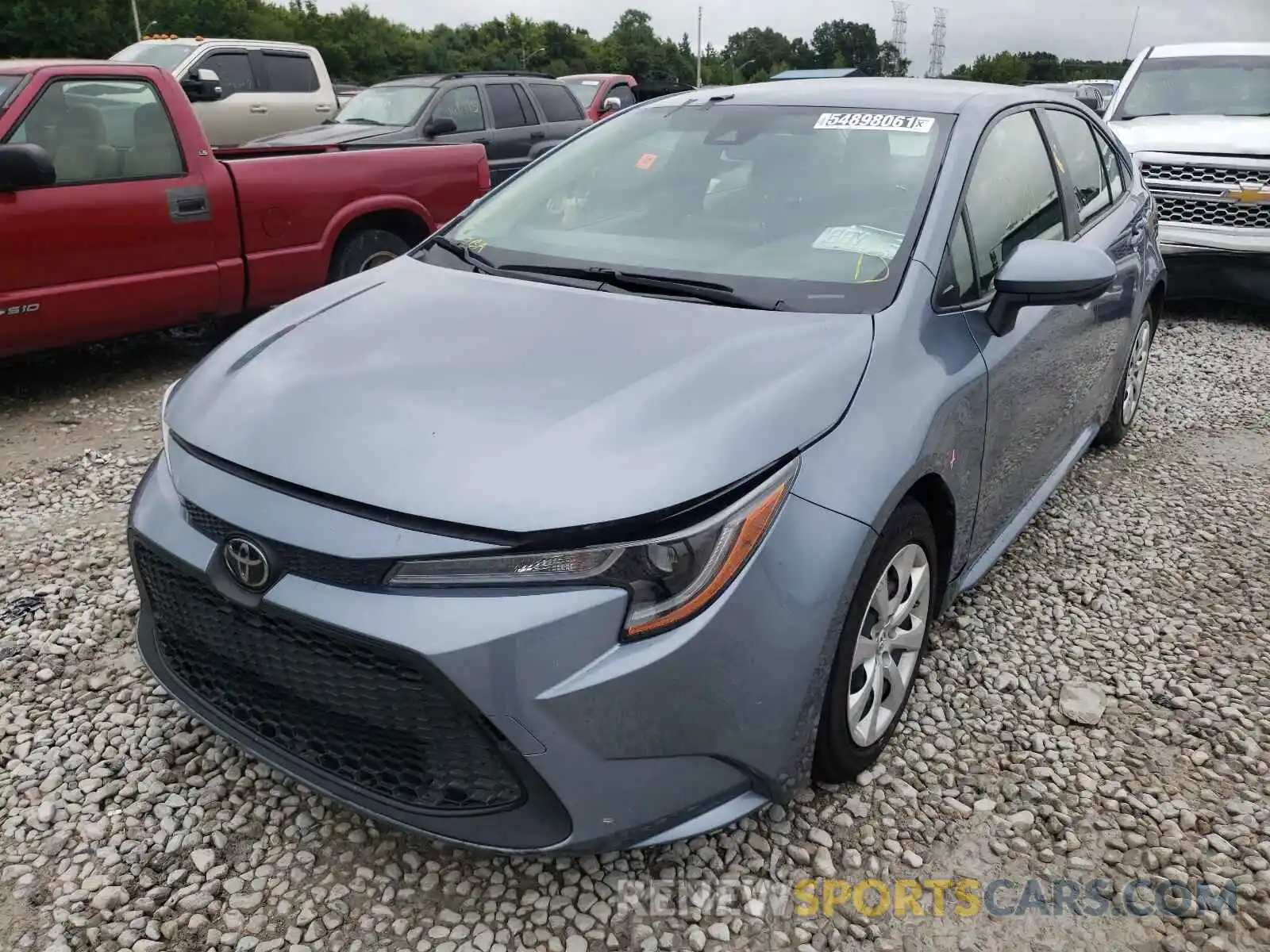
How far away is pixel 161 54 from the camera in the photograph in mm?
11641

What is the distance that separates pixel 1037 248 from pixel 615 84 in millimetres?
13777

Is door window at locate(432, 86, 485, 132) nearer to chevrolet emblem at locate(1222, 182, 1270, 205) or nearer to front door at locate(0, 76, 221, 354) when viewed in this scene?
front door at locate(0, 76, 221, 354)

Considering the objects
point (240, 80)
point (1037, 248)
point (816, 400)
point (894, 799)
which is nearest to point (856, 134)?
point (1037, 248)

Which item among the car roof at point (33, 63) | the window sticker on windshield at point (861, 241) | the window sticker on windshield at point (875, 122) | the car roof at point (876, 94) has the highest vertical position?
the car roof at point (33, 63)

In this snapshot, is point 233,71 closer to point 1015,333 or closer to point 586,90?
point 586,90

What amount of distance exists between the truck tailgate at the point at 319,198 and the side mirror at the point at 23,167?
3.45ft

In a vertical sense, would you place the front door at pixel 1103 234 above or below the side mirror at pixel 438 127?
below

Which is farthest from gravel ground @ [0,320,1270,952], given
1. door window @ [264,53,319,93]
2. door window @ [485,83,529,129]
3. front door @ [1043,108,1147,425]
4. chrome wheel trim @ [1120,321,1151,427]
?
door window @ [264,53,319,93]

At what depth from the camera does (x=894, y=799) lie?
245 cm

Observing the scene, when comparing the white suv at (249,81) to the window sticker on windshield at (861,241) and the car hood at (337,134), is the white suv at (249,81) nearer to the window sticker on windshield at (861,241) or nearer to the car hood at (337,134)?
the car hood at (337,134)

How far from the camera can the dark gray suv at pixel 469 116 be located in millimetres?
9477

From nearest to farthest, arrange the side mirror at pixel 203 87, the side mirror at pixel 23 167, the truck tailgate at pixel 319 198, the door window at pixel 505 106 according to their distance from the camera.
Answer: the side mirror at pixel 23 167 < the truck tailgate at pixel 319 198 < the side mirror at pixel 203 87 < the door window at pixel 505 106

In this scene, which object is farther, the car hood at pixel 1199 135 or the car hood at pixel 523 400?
the car hood at pixel 1199 135

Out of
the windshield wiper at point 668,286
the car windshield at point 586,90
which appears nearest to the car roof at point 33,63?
Result: the windshield wiper at point 668,286
